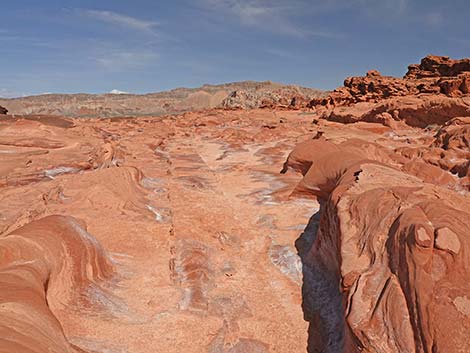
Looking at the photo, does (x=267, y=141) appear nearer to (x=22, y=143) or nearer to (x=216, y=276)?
(x=22, y=143)

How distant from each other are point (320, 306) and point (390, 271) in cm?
181

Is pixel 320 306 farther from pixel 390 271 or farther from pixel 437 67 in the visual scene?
pixel 437 67

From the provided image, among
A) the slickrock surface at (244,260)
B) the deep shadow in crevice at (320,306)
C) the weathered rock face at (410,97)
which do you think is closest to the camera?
the slickrock surface at (244,260)

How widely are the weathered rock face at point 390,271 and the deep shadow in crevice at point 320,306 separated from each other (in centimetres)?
2

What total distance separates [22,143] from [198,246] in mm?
14589

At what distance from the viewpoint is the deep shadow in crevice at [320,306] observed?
5.35 metres

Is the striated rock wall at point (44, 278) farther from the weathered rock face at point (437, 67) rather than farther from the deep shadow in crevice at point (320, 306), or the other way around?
the weathered rock face at point (437, 67)

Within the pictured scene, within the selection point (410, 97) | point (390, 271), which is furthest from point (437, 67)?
point (390, 271)

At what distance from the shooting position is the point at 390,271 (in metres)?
4.70

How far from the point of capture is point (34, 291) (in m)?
4.84

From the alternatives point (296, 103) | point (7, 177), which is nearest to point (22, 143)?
point (7, 177)

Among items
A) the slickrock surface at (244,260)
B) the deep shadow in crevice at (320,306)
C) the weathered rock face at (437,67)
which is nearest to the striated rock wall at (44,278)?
the slickrock surface at (244,260)

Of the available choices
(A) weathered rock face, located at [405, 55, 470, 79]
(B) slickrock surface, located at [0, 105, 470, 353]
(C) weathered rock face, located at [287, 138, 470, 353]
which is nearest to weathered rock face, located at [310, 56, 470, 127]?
(A) weathered rock face, located at [405, 55, 470, 79]

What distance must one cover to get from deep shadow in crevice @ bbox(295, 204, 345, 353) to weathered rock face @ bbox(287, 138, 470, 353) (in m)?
0.02
